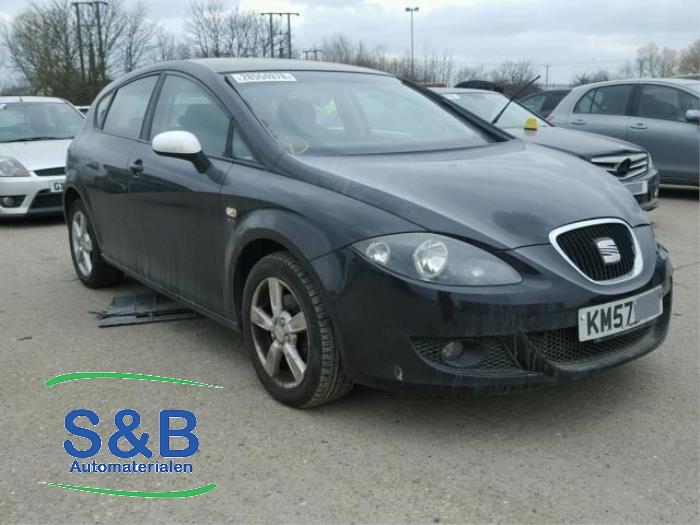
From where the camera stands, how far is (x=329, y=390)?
9.93 ft

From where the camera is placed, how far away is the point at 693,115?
8789mm

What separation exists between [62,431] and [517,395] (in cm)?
199

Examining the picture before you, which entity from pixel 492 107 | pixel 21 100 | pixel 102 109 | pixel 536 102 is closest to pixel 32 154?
pixel 21 100

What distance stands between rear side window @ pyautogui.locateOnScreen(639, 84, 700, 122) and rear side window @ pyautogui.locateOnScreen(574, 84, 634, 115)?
0.22m

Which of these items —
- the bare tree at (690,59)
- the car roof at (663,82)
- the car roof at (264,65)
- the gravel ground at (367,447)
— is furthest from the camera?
the bare tree at (690,59)

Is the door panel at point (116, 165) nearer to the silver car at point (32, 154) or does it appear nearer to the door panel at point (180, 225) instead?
the door panel at point (180, 225)

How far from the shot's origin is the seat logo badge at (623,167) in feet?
22.7

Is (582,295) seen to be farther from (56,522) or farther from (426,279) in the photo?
(56,522)

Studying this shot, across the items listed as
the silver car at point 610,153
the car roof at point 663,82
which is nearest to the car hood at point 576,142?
the silver car at point 610,153

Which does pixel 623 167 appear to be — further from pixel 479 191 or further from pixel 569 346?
pixel 569 346

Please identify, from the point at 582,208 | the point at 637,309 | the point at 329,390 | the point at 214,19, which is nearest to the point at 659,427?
the point at 637,309

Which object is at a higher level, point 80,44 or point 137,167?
point 80,44

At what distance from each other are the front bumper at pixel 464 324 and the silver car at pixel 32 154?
20.7ft

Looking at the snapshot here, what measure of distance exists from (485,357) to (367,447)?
59cm
